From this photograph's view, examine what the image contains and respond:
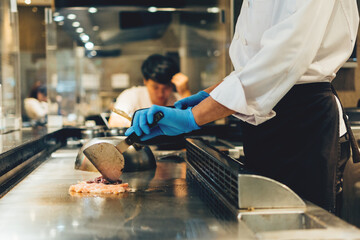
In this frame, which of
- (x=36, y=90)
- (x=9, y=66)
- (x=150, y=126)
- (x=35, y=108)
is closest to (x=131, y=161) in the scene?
(x=150, y=126)

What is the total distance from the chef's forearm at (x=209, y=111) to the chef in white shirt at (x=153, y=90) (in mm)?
2130

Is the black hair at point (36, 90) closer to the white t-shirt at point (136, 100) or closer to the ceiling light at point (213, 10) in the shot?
the white t-shirt at point (136, 100)

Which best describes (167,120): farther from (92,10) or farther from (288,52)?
(92,10)

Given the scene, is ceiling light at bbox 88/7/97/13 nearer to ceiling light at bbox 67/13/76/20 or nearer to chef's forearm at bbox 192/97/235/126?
ceiling light at bbox 67/13/76/20

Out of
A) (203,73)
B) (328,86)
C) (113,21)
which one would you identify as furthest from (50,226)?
(203,73)

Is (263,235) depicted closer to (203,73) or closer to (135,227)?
(135,227)

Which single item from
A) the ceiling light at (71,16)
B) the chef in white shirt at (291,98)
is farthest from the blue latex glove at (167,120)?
the ceiling light at (71,16)

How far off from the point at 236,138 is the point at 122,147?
1.64m

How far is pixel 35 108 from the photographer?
4.47 metres

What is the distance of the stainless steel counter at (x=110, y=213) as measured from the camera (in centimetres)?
88

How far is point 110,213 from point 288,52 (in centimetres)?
65

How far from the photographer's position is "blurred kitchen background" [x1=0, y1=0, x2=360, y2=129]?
13.3ft

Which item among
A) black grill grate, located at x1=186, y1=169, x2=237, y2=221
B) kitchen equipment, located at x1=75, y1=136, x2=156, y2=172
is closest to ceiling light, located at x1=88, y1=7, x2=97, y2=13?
kitchen equipment, located at x1=75, y1=136, x2=156, y2=172

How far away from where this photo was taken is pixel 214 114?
1.21 meters
